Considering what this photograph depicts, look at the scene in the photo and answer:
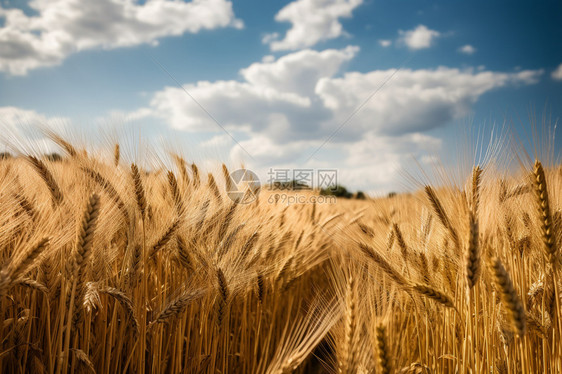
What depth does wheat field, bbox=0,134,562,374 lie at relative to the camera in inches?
50.0

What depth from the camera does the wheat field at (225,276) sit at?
127 cm

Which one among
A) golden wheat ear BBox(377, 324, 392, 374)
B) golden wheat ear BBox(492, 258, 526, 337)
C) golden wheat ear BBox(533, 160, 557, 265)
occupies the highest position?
golden wheat ear BBox(533, 160, 557, 265)

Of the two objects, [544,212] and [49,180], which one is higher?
[49,180]

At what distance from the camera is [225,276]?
167 centimetres

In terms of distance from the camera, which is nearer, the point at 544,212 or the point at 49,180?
the point at 544,212

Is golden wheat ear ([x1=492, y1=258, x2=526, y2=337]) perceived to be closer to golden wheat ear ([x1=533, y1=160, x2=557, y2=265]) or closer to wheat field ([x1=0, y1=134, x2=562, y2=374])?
wheat field ([x1=0, y1=134, x2=562, y2=374])

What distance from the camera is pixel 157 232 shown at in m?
1.71

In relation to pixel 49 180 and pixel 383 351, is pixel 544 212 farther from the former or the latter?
pixel 49 180

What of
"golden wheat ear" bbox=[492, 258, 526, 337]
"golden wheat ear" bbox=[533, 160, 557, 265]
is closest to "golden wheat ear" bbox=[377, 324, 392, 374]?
"golden wheat ear" bbox=[492, 258, 526, 337]


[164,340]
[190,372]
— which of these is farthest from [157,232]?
[190,372]

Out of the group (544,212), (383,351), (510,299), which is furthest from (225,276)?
(544,212)

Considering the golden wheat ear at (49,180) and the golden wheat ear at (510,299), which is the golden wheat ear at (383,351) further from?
the golden wheat ear at (49,180)

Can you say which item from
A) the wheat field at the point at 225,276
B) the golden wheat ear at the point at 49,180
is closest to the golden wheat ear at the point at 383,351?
the wheat field at the point at 225,276

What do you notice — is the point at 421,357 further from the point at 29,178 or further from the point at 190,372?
the point at 29,178
